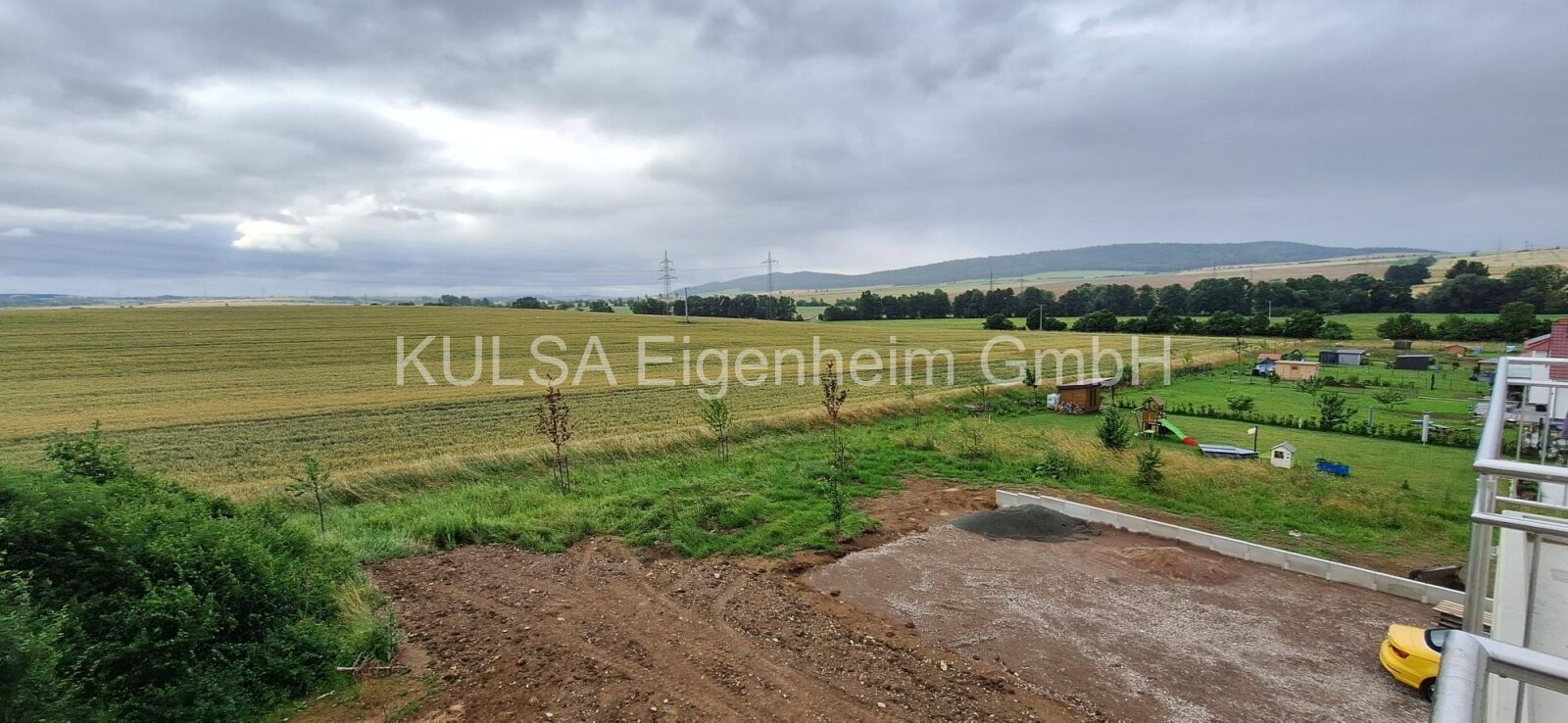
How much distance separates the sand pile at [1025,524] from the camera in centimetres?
1097

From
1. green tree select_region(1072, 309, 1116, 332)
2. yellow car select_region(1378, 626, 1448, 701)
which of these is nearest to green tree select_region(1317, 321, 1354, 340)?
green tree select_region(1072, 309, 1116, 332)

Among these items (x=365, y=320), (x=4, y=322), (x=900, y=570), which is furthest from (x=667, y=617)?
(x=4, y=322)

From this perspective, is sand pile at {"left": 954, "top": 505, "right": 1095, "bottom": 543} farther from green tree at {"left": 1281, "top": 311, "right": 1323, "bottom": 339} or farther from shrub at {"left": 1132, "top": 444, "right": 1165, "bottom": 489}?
green tree at {"left": 1281, "top": 311, "right": 1323, "bottom": 339}

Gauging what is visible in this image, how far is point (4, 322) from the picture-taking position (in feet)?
159

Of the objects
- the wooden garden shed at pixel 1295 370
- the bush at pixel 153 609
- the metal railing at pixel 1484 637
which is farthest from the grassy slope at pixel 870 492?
the wooden garden shed at pixel 1295 370

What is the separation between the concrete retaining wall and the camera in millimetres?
8656

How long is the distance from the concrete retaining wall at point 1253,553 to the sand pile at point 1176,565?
0.72 m

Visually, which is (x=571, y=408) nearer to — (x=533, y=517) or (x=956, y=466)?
(x=533, y=517)

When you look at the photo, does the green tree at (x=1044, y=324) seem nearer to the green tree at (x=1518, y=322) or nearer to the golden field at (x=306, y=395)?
the golden field at (x=306, y=395)

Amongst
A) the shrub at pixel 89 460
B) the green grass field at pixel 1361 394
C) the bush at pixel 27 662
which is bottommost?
the green grass field at pixel 1361 394

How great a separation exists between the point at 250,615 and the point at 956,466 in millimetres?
13704

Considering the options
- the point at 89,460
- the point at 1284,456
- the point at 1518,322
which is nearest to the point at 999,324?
the point at 1518,322

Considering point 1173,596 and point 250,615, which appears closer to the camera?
point 250,615

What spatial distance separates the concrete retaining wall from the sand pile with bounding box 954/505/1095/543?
418 mm
